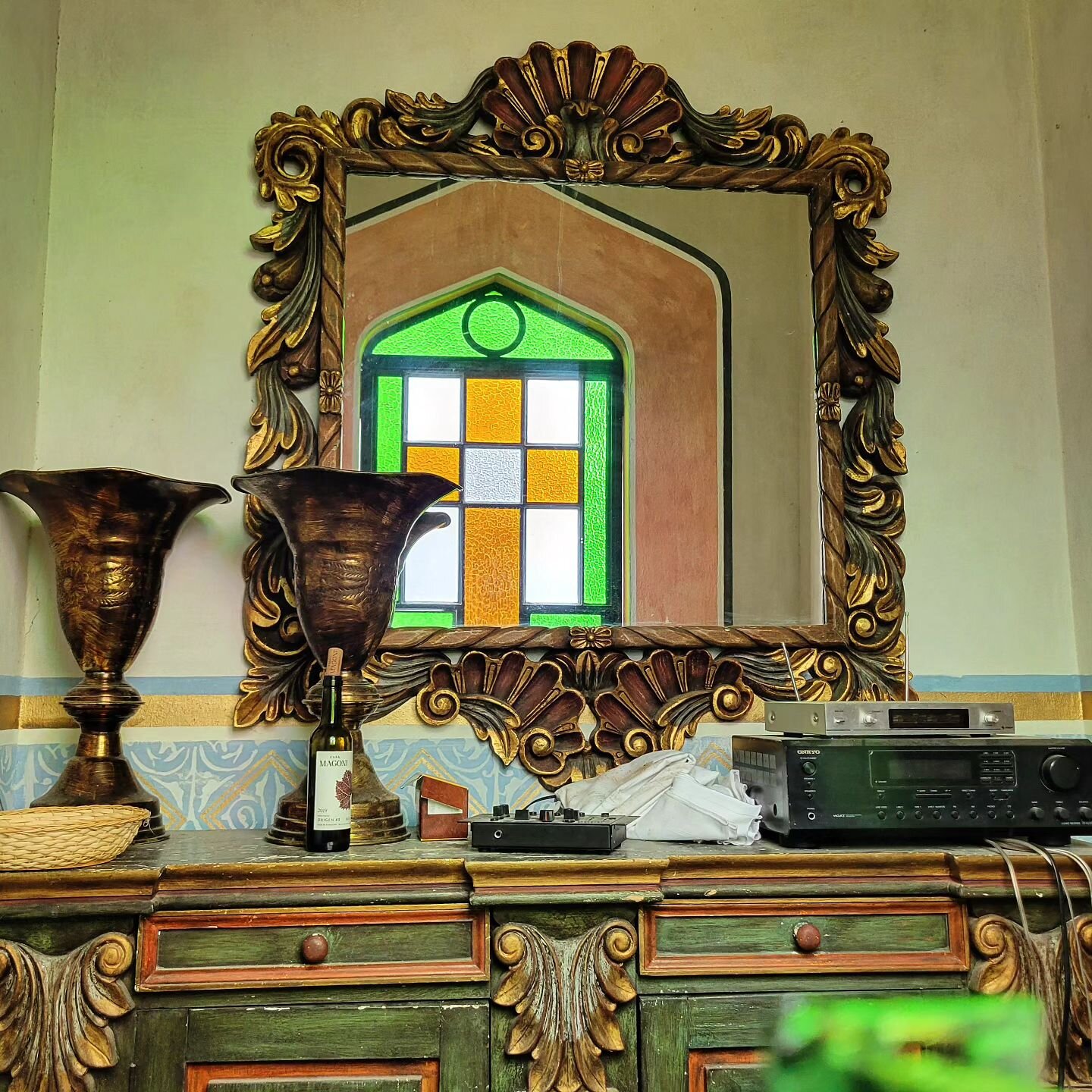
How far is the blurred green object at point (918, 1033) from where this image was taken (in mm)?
1562

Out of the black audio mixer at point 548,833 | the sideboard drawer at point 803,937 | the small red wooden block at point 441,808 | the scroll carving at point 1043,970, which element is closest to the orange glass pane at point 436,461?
the small red wooden block at point 441,808

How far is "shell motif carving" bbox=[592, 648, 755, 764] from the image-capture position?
2096 mm

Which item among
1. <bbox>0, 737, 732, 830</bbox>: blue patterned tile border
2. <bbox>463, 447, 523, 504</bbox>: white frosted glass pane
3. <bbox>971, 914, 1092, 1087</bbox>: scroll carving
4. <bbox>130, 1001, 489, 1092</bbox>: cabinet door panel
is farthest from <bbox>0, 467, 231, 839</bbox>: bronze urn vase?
<bbox>971, 914, 1092, 1087</bbox>: scroll carving

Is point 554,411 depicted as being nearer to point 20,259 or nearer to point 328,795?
point 328,795

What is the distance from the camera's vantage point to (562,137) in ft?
7.41

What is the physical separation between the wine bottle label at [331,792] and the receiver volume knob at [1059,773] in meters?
1.09

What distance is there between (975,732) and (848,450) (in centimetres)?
69

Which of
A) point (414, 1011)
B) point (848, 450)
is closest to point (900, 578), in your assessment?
point (848, 450)

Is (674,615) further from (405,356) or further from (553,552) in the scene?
(405,356)

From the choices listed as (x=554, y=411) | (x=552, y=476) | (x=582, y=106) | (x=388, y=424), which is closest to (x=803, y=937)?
(x=552, y=476)

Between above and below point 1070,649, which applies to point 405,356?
above

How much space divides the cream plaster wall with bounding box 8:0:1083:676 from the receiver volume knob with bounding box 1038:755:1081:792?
19.7 inches

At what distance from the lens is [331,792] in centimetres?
167

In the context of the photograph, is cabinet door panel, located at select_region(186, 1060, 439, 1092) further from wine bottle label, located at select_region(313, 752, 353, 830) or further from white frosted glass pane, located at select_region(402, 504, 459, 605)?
white frosted glass pane, located at select_region(402, 504, 459, 605)
